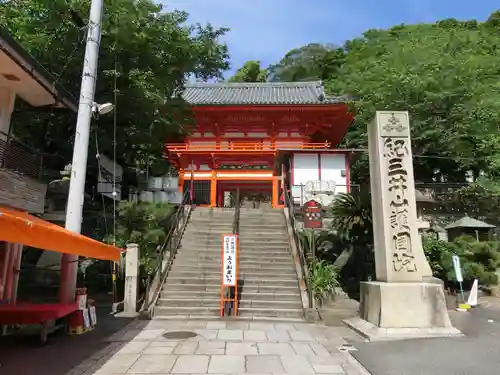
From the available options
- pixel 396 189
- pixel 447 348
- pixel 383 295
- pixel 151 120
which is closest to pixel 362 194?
pixel 396 189

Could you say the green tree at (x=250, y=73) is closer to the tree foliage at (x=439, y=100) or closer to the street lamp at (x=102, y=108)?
the tree foliage at (x=439, y=100)

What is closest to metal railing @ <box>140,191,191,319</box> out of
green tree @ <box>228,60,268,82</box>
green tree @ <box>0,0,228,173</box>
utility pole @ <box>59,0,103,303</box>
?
utility pole @ <box>59,0,103,303</box>

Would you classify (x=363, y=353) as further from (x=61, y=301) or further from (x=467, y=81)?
(x=467, y=81)

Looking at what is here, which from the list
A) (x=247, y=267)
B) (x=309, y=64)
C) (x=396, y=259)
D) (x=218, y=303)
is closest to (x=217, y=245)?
(x=247, y=267)

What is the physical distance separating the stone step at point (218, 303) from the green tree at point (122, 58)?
710 cm

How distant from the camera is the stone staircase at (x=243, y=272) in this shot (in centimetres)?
1007

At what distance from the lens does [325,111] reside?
21.0 meters

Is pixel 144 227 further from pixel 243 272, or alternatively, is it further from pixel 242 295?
pixel 242 295

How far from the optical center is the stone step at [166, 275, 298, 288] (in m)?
11.2

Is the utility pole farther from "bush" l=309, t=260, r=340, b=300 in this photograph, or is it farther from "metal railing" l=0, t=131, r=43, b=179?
"bush" l=309, t=260, r=340, b=300

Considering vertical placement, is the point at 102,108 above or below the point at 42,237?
above

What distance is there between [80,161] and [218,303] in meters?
5.19

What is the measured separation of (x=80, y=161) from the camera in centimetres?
850

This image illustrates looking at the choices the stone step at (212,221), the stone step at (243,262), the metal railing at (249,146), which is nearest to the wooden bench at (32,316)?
the stone step at (243,262)
